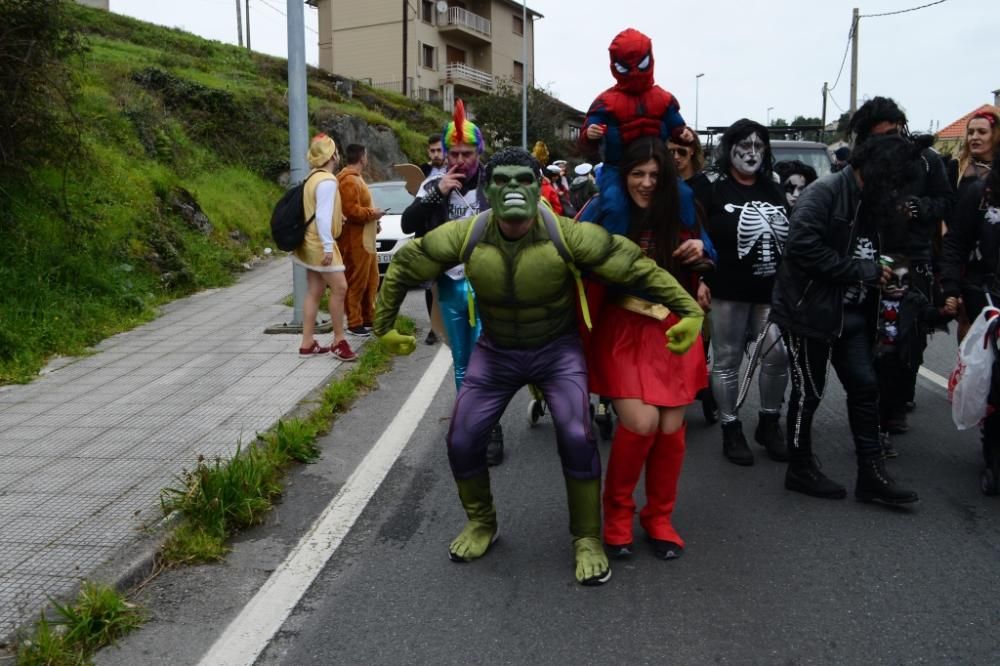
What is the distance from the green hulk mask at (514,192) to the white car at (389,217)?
7.66m

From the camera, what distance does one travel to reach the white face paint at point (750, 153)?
5184 millimetres

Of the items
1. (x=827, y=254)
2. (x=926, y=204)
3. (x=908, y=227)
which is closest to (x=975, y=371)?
(x=908, y=227)

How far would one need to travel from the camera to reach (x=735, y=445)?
214 inches

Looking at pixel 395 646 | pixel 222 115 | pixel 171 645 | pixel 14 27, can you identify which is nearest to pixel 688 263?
pixel 395 646

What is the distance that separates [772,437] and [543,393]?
219 centimetres

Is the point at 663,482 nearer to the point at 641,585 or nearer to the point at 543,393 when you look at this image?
the point at 641,585

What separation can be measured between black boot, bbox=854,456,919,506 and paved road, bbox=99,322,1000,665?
77 mm

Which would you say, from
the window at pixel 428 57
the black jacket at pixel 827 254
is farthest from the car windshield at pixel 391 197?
the window at pixel 428 57

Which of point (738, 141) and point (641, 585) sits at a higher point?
point (738, 141)

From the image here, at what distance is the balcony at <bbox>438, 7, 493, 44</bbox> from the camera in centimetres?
4950

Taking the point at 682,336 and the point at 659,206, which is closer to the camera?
the point at 682,336

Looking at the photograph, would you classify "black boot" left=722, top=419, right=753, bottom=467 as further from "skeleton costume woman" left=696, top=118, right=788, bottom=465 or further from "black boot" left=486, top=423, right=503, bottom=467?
"black boot" left=486, top=423, right=503, bottom=467

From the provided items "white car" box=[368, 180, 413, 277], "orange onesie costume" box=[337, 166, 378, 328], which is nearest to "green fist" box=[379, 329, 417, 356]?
"orange onesie costume" box=[337, 166, 378, 328]

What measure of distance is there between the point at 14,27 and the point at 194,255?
4538 mm
